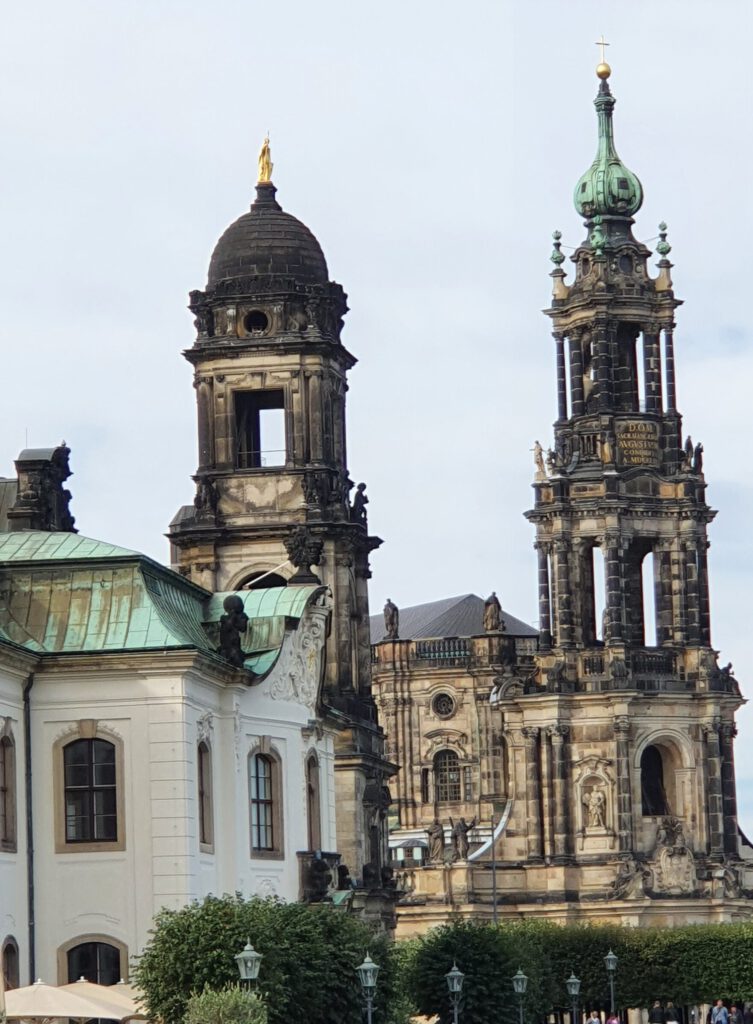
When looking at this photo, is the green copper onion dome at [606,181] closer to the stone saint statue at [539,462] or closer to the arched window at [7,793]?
the stone saint statue at [539,462]

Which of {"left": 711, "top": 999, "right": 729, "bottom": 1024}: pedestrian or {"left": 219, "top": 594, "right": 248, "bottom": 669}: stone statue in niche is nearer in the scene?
{"left": 219, "top": 594, "right": 248, "bottom": 669}: stone statue in niche

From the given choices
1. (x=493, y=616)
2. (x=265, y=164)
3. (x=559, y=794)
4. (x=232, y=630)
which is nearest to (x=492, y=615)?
(x=493, y=616)

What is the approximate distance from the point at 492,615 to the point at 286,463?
46.3 m

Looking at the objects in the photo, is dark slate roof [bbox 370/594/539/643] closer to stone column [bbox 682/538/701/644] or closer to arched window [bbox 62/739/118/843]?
stone column [bbox 682/538/701/644]

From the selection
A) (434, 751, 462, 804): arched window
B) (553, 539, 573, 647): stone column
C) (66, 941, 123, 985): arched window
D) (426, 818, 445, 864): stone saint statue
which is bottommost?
(66, 941, 123, 985): arched window

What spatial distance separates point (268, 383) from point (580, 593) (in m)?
31.9

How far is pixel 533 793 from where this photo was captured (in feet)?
391

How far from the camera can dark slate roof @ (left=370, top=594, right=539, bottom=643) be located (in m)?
146

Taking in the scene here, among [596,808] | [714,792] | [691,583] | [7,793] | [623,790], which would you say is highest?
[691,583]

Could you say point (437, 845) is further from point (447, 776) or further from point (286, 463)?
point (286, 463)

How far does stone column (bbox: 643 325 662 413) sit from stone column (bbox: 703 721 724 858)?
1249cm

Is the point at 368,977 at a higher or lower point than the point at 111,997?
higher

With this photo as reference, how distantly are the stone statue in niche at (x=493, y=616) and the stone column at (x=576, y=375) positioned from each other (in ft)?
51.2

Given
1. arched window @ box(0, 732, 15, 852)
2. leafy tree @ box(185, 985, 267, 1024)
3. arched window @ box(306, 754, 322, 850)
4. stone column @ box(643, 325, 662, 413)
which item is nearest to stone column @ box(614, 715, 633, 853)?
stone column @ box(643, 325, 662, 413)
